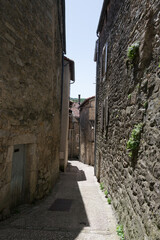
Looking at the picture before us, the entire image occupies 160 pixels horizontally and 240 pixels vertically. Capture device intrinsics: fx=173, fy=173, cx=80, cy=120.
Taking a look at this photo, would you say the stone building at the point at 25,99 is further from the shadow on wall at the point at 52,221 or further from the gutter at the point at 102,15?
the gutter at the point at 102,15

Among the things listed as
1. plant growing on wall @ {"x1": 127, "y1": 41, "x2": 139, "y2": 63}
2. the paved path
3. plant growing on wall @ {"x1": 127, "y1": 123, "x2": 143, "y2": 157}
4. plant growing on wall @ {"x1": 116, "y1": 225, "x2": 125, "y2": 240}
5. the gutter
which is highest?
the gutter

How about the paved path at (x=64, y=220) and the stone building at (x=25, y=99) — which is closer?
the paved path at (x=64, y=220)

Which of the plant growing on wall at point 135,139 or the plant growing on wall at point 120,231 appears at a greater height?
the plant growing on wall at point 135,139

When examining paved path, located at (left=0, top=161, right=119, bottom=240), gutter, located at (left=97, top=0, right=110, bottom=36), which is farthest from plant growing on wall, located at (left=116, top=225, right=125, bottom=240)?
gutter, located at (left=97, top=0, right=110, bottom=36)

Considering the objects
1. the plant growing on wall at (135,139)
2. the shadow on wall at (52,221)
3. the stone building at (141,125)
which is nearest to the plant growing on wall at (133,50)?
the stone building at (141,125)

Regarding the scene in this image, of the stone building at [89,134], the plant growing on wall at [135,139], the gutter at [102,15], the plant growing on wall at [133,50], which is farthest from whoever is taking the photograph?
the stone building at [89,134]

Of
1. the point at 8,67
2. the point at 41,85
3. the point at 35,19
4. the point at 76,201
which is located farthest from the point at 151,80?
the point at 76,201

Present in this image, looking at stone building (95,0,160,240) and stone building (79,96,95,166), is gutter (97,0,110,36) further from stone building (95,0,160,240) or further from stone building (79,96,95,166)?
stone building (79,96,95,166)

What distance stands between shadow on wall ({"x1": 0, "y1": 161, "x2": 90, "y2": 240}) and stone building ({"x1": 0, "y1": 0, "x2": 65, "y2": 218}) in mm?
363

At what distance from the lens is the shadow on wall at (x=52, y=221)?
10.6 ft

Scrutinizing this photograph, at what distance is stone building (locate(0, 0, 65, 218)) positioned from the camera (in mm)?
3543

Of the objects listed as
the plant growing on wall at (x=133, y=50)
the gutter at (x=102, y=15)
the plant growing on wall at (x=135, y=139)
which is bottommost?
the plant growing on wall at (x=135, y=139)

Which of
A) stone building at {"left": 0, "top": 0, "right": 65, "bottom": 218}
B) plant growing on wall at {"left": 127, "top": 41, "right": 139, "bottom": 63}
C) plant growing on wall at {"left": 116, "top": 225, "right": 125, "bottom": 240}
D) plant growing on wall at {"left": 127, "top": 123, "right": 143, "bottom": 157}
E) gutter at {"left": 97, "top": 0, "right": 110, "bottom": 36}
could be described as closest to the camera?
plant growing on wall at {"left": 127, "top": 123, "right": 143, "bottom": 157}

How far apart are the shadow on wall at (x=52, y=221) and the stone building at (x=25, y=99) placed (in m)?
0.36
